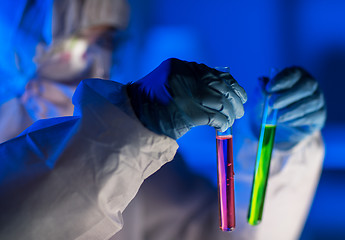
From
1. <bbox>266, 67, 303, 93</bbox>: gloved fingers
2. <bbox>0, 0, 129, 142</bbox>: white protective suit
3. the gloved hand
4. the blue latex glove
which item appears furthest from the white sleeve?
<bbox>0, 0, 129, 142</bbox>: white protective suit

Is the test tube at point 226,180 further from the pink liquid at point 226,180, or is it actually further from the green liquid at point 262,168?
the green liquid at point 262,168

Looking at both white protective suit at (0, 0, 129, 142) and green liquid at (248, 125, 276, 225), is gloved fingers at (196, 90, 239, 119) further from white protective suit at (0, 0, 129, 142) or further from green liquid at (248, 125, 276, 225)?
white protective suit at (0, 0, 129, 142)

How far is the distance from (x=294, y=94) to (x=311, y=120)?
0.18m

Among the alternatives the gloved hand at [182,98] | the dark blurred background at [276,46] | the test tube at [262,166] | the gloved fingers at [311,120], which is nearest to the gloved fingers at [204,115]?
the gloved hand at [182,98]

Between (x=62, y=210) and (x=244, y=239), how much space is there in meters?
0.82

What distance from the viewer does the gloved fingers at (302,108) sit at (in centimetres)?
107

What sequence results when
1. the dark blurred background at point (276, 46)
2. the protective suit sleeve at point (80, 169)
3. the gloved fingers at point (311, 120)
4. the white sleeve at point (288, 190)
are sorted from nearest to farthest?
the protective suit sleeve at point (80, 169), the gloved fingers at point (311, 120), the white sleeve at point (288, 190), the dark blurred background at point (276, 46)

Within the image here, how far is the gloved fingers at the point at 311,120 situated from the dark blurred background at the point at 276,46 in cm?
29

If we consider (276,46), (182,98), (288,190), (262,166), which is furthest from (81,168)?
(276,46)

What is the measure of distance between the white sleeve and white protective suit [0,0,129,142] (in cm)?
90

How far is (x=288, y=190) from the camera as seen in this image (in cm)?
127

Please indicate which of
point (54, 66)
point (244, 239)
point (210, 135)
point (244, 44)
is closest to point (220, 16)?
point (244, 44)

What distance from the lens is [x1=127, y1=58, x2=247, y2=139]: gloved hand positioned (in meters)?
0.71

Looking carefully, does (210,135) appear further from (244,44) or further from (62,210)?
(62,210)
